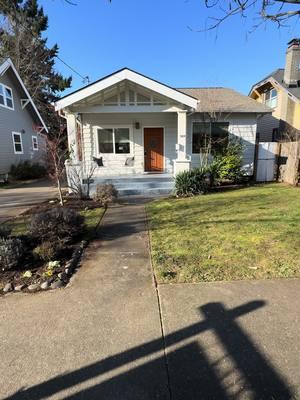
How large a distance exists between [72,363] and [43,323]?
71cm

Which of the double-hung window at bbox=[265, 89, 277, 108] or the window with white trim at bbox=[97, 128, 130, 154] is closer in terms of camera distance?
the window with white trim at bbox=[97, 128, 130, 154]

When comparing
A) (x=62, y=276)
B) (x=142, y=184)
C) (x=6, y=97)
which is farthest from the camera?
(x=6, y=97)

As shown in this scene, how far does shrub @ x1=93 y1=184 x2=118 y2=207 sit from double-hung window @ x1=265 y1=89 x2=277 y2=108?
1654cm

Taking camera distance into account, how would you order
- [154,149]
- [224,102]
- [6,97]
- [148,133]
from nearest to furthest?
1. [148,133]
2. [154,149]
3. [224,102]
4. [6,97]

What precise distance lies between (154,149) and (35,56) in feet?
75.6

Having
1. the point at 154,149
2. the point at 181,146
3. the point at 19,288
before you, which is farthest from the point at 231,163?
the point at 19,288

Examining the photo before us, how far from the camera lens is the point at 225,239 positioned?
193 inches

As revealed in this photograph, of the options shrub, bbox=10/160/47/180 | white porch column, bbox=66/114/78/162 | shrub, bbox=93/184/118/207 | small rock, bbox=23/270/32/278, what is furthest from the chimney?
small rock, bbox=23/270/32/278

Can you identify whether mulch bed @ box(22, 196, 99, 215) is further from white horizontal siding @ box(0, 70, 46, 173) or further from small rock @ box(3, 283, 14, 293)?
white horizontal siding @ box(0, 70, 46, 173)

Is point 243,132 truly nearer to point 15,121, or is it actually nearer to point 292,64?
point 292,64

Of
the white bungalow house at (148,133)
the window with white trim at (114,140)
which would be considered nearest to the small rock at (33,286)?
the white bungalow house at (148,133)

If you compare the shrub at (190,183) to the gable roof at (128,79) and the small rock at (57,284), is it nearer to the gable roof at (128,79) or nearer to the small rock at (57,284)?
the gable roof at (128,79)

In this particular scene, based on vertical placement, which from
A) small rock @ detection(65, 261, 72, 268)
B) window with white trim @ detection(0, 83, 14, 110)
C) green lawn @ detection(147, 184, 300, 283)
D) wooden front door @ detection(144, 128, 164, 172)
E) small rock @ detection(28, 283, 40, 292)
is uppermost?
window with white trim @ detection(0, 83, 14, 110)

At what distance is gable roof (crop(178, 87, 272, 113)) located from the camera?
1219 centimetres
